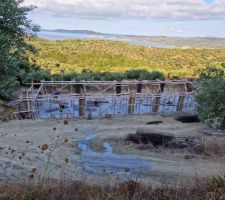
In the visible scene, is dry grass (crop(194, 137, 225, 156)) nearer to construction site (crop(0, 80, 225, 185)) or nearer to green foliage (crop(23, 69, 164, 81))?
construction site (crop(0, 80, 225, 185))

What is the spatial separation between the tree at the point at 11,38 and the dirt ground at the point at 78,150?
2590mm

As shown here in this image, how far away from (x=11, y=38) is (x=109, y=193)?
25.4 ft

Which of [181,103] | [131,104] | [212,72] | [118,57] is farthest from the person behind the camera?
[118,57]

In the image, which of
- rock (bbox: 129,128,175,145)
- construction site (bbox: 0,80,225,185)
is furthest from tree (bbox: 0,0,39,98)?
rock (bbox: 129,128,175,145)

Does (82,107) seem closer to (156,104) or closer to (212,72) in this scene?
(156,104)

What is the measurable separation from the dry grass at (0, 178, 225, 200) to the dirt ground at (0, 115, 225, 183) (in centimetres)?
296

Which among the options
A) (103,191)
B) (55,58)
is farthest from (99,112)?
(55,58)

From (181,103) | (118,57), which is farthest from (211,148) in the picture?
(118,57)

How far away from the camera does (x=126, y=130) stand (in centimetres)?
2445

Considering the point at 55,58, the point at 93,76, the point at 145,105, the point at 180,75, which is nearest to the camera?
the point at 145,105

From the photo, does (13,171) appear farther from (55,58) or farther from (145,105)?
(55,58)

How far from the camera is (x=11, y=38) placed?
13.5 m

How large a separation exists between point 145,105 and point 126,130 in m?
8.88

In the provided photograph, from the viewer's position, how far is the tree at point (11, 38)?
12508 millimetres
